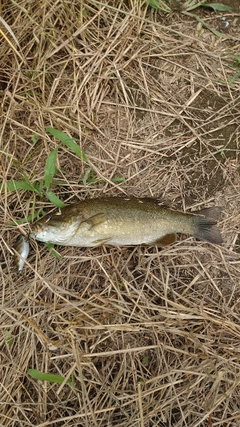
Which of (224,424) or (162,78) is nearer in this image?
(224,424)

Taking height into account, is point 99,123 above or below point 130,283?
above

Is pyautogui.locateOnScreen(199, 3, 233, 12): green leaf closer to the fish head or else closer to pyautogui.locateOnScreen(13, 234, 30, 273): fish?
the fish head

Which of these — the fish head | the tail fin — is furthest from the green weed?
the fish head

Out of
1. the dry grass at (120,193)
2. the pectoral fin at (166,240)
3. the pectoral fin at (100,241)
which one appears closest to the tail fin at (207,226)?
the dry grass at (120,193)

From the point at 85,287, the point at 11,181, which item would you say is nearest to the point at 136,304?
the point at 85,287

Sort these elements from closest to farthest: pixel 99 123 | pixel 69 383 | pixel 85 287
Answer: pixel 69 383
pixel 85 287
pixel 99 123

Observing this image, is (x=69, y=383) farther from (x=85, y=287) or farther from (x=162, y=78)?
(x=162, y=78)
